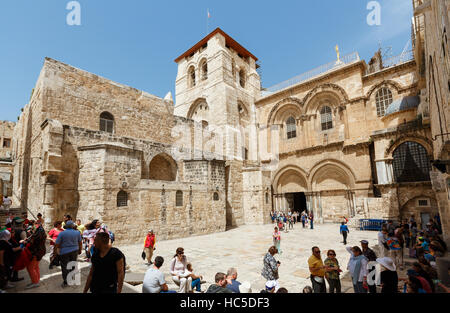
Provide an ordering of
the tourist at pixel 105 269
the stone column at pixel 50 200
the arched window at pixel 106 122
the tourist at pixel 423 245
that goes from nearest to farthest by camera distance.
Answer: the tourist at pixel 105 269, the tourist at pixel 423 245, the stone column at pixel 50 200, the arched window at pixel 106 122

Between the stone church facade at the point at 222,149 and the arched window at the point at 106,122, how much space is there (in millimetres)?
84

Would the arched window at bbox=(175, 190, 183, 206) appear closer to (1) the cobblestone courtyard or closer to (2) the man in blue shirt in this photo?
(1) the cobblestone courtyard

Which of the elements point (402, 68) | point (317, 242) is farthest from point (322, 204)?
point (402, 68)

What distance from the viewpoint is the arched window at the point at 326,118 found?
18666mm

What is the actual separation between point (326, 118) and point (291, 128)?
3.15m

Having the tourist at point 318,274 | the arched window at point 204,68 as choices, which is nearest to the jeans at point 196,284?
the tourist at point 318,274

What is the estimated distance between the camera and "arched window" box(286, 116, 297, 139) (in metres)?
20.7

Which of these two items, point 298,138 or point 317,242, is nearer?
point 317,242

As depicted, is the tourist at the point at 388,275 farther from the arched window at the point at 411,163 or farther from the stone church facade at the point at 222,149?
the arched window at the point at 411,163

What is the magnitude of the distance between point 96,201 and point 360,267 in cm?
1032

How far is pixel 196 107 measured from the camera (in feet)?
80.5

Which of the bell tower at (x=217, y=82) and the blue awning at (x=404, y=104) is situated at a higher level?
the bell tower at (x=217, y=82)

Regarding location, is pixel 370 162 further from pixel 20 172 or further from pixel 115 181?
pixel 20 172

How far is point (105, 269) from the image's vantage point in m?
2.97
